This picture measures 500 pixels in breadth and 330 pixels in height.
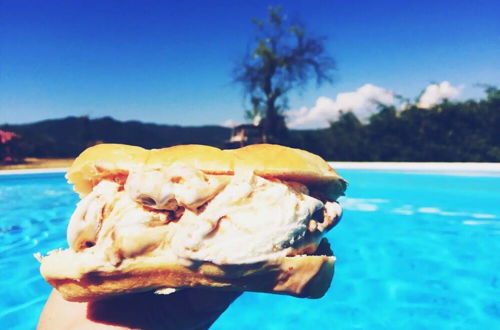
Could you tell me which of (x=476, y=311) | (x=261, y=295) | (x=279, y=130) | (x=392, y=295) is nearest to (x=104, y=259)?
(x=261, y=295)

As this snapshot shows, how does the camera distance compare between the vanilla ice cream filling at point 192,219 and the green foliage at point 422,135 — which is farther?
the green foliage at point 422,135

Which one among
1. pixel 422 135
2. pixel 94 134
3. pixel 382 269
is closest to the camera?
pixel 382 269

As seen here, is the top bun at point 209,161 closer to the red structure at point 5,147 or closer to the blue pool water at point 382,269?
the blue pool water at point 382,269

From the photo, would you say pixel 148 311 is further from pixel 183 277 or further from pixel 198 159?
pixel 198 159

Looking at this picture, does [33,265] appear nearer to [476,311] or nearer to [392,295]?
[392,295]

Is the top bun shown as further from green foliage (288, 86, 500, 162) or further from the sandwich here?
green foliage (288, 86, 500, 162)

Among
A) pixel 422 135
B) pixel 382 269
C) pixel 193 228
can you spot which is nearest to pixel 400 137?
pixel 422 135

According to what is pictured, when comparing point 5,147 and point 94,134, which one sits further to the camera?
point 94,134

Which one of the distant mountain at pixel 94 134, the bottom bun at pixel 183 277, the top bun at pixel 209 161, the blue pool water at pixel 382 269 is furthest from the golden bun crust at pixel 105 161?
the distant mountain at pixel 94 134
